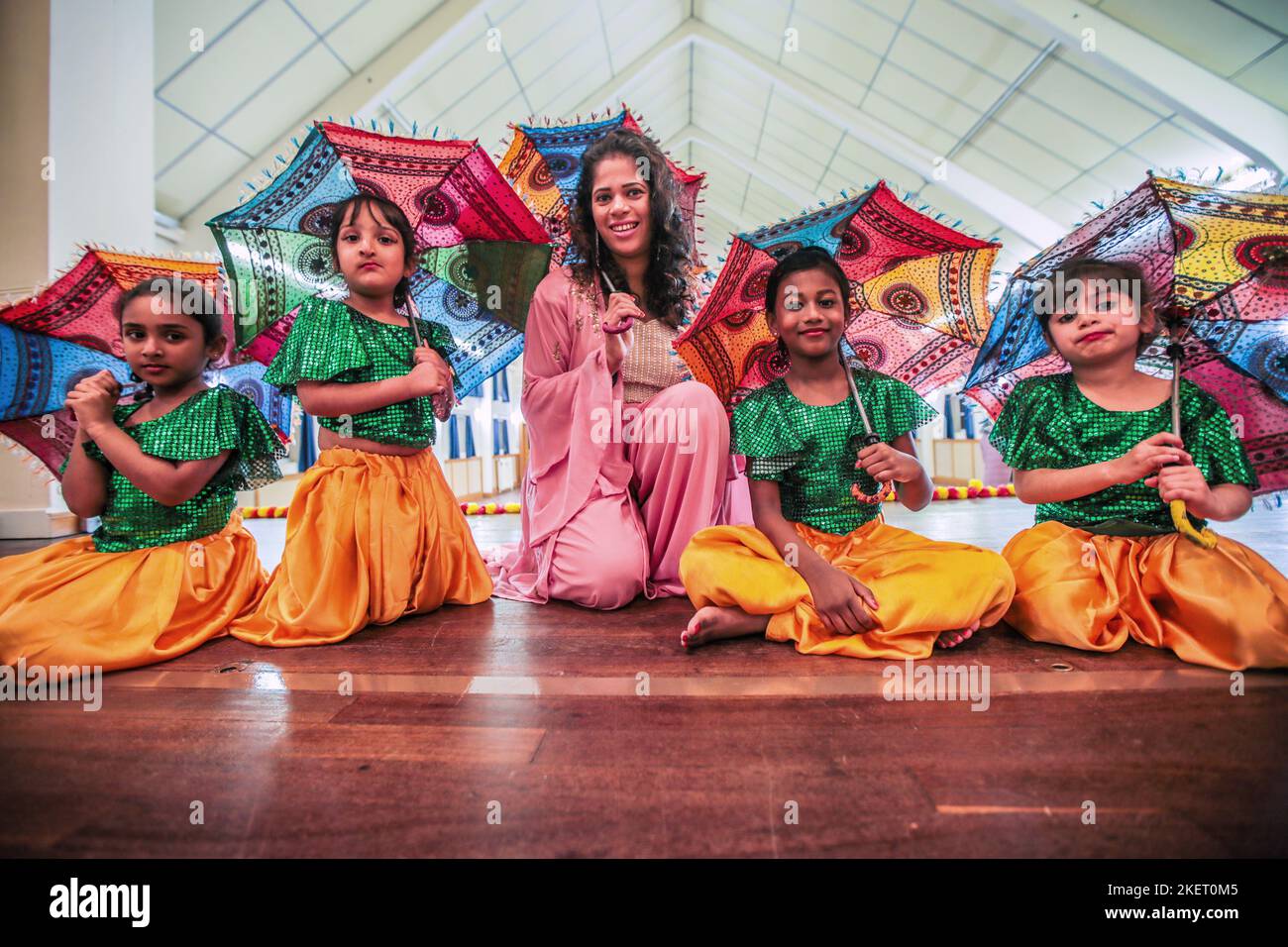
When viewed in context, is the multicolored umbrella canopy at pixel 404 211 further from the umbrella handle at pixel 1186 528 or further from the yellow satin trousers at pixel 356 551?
the umbrella handle at pixel 1186 528

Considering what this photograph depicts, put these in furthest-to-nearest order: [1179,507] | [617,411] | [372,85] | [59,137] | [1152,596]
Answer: [372,85] → [59,137] → [617,411] → [1152,596] → [1179,507]

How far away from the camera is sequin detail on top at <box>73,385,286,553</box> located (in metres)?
1.53

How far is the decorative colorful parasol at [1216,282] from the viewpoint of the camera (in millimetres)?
1329

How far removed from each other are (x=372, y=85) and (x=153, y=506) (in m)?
4.58

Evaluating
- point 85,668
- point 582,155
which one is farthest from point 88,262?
point 582,155

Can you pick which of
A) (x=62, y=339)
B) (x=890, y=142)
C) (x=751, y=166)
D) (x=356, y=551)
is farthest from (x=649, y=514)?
(x=751, y=166)

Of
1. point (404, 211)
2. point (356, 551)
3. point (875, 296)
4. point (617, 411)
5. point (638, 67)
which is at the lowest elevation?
point (356, 551)

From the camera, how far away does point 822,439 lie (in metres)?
1.65

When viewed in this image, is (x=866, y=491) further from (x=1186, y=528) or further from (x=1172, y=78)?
(x=1172, y=78)

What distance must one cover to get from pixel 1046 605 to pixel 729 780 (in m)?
1.00

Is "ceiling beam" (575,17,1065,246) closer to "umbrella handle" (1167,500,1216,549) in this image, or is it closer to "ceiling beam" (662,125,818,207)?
"ceiling beam" (662,125,818,207)

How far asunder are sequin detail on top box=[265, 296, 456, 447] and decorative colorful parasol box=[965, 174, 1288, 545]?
1647 mm

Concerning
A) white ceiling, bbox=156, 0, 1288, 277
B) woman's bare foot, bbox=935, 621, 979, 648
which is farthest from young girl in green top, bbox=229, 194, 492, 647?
white ceiling, bbox=156, 0, 1288, 277
